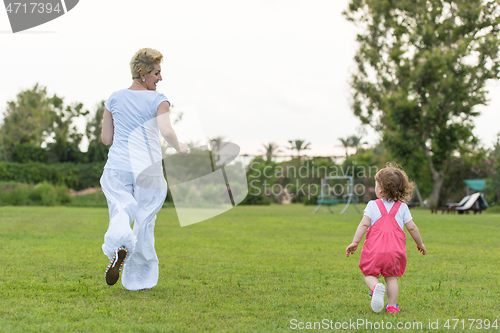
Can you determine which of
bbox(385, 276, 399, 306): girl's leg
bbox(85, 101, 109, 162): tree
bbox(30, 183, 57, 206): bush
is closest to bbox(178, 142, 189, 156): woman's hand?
bbox(385, 276, 399, 306): girl's leg

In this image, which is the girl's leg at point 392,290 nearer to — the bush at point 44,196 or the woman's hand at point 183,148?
the woman's hand at point 183,148

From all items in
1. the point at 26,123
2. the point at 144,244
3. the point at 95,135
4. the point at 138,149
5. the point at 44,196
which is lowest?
the point at 44,196

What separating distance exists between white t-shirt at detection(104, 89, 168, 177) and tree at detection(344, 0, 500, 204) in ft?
82.5

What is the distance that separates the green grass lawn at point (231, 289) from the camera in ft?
10.6

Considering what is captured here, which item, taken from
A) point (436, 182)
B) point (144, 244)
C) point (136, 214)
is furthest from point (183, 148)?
point (436, 182)

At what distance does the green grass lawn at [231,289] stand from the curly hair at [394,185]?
834 mm

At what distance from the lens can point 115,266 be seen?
3574mm

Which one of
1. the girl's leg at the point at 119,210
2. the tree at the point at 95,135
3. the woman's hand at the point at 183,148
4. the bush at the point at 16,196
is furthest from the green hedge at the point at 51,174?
the woman's hand at the point at 183,148

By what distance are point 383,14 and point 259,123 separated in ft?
35.0

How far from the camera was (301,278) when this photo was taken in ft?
16.6

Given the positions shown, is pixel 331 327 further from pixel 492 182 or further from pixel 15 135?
pixel 15 135

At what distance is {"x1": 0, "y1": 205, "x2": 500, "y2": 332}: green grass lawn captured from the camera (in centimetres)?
322

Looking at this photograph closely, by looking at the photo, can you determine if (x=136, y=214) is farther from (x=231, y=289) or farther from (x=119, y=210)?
(x=231, y=289)

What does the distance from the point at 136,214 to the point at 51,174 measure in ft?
102
